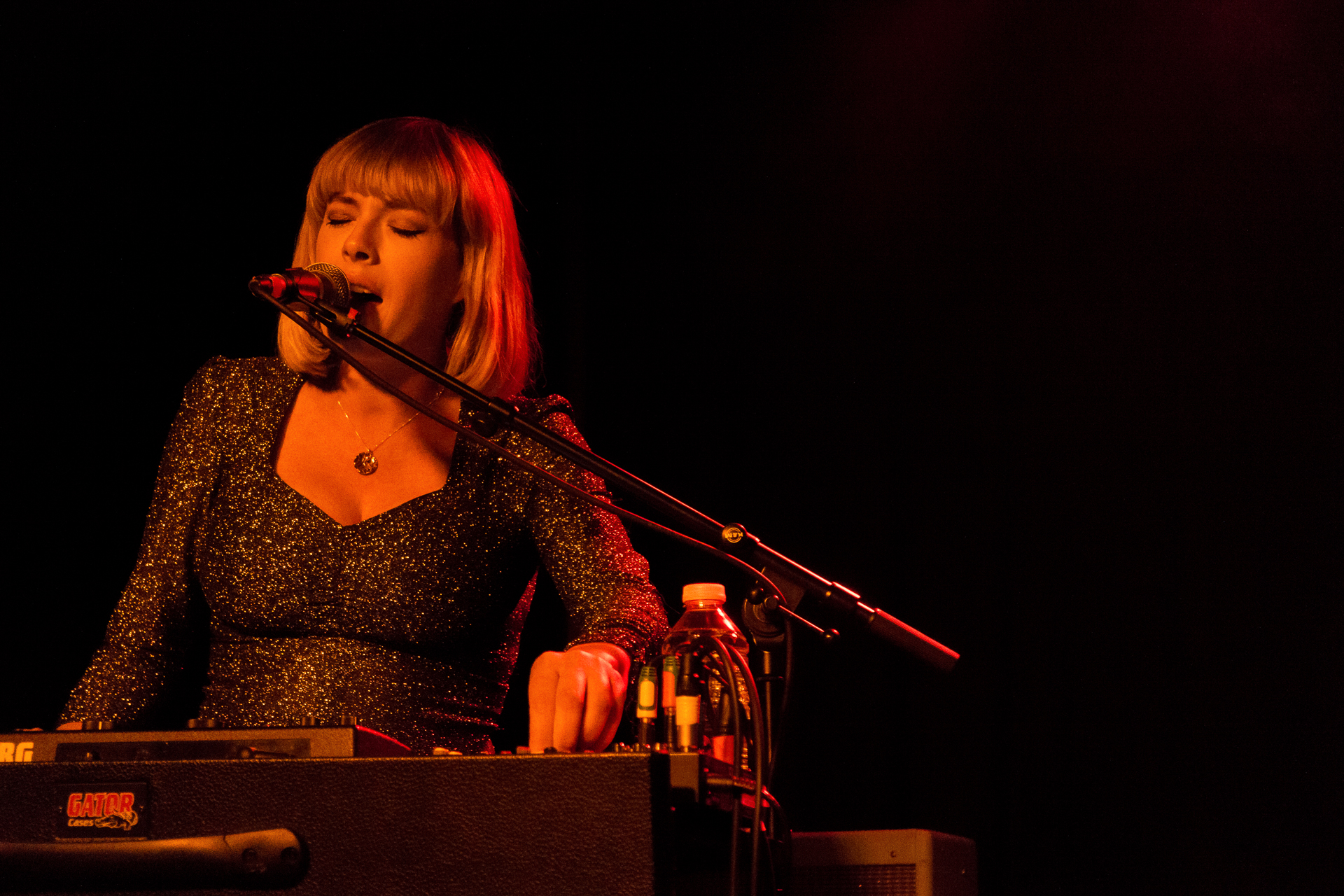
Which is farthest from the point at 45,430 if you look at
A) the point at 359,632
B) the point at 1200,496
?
the point at 1200,496

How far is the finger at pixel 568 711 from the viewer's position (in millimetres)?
1065

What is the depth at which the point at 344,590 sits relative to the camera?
161 cm

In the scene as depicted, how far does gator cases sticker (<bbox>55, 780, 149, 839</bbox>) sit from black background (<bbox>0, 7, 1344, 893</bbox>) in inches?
68.7

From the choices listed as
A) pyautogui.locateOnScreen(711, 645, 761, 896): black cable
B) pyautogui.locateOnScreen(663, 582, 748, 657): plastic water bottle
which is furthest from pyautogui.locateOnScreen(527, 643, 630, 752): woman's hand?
pyautogui.locateOnScreen(663, 582, 748, 657): plastic water bottle

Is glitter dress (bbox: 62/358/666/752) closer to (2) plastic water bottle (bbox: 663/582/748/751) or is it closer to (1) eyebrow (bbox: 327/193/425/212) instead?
(2) plastic water bottle (bbox: 663/582/748/751)

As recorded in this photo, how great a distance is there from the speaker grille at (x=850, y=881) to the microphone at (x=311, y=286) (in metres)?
0.86

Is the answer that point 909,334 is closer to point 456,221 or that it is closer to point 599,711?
point 456,221

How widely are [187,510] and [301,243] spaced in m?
0.45

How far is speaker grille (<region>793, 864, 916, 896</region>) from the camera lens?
4.61ft

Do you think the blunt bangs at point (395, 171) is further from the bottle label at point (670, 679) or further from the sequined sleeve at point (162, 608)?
the bottle label at point (670, 679)

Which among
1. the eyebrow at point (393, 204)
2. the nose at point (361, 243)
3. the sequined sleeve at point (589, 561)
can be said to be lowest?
the sequined sleeve at point (589, 561)

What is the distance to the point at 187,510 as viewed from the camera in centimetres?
170

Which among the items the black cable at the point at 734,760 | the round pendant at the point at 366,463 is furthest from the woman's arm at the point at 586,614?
the round pendant at the point at 366,463

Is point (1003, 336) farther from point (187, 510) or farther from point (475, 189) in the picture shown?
point (187, 510)
